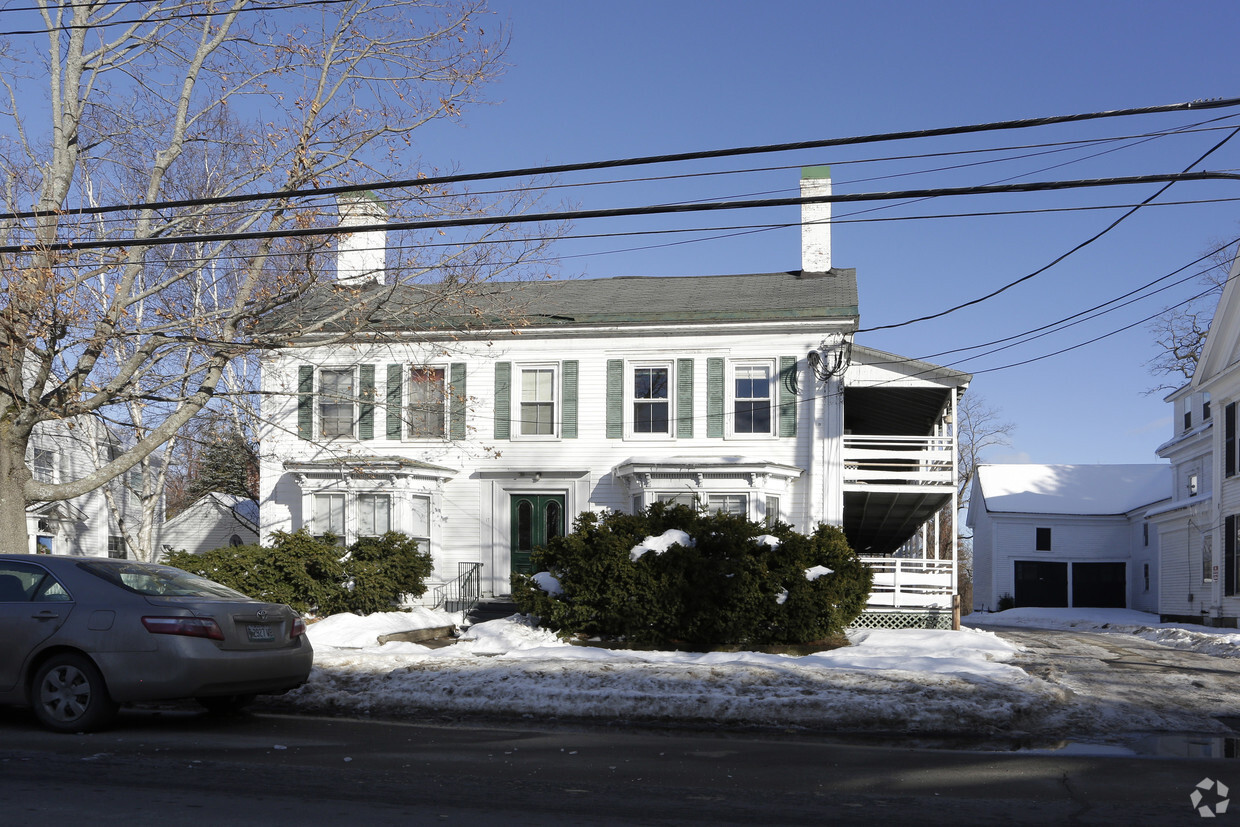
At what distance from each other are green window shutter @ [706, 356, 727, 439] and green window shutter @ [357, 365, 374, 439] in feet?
23.3

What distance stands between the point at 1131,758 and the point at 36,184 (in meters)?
20.7

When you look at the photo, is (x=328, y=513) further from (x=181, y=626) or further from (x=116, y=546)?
(x=116, y=546)

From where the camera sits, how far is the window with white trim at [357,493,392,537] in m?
21.7

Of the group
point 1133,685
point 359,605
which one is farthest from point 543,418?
point 1133,685

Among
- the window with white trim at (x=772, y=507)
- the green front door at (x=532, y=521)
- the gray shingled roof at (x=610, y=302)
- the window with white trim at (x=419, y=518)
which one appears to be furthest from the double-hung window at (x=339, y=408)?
the window with white trim at (x=772, y=507)

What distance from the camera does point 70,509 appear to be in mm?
33656

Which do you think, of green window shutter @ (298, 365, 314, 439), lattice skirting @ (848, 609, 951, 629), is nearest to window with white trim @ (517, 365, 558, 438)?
green window shutter @ (298, 365, 314, 439)

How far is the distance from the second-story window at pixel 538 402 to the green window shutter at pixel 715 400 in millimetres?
3207

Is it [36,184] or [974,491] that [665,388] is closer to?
[36,184]

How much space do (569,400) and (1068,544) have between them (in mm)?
28163

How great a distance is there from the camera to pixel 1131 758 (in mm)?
7996

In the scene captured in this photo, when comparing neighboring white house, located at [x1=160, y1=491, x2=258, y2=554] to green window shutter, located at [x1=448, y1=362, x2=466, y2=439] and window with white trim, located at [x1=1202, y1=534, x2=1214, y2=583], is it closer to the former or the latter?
green window shutter, located at [x1=448, y1=362, x2=466, y2=439]

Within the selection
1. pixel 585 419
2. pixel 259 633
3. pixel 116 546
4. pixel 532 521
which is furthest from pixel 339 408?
pixel 116 546

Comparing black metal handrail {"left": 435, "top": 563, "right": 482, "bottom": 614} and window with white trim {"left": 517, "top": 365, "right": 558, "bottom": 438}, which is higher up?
window with white trim {"left": 517, "top": 365, "right": 558, "bottom": 438}
